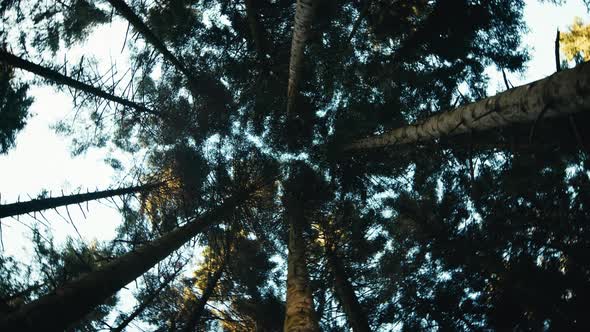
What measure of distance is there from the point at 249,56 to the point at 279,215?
432 centimetres

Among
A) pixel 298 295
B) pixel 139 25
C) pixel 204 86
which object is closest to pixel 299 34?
pixel 139 25

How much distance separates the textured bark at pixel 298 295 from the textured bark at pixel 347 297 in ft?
2.87

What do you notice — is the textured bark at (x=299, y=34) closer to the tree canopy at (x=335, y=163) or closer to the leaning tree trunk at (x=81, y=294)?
the tree canopy at (x=335, y=163)

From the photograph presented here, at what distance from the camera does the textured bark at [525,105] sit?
1912 mm

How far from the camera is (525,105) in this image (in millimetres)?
2318

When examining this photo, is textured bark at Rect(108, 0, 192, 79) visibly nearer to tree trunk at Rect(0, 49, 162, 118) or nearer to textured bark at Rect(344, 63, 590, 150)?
tree trunk at Rect(0, 49, 162, 118)

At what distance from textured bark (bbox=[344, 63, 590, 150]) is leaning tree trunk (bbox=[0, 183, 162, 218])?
5615 mm

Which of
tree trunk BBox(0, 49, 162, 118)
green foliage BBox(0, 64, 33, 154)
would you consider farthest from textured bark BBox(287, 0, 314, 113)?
green foliage BBox(0, 64, 33, 154)

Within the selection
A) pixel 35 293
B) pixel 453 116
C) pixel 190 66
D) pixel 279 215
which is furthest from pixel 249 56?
pixel 35 293

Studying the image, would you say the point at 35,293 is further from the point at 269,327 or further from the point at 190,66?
the point at 190,66

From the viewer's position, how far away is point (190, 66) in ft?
20.6

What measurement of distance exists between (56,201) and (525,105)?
6.30m

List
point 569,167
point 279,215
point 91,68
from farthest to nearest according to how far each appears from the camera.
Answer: point 279,215, point 569,167, point 91,68

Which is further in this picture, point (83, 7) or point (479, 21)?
point (83, 7)
